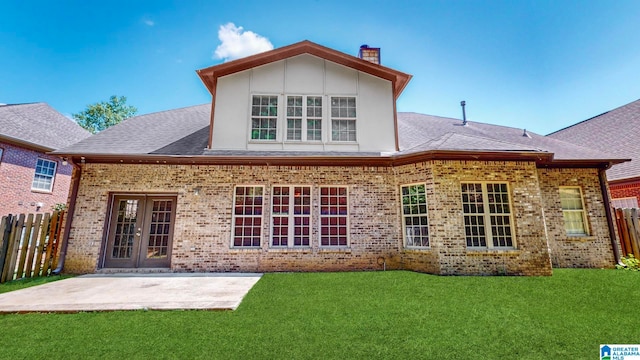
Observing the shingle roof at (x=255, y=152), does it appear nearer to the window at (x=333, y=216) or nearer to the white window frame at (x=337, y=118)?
the white window frame at (x=337, y=118)

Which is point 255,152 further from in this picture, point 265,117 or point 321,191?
point 321,191

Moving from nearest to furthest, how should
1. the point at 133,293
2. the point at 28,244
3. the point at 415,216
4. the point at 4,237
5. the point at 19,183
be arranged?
1. the point at 133,293
2. the point at 4,237
3. the point at 28,244
4. the point at 415,216
5. the point at 19,183

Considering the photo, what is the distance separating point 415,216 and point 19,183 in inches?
709

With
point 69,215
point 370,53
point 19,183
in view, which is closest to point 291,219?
point 69,215

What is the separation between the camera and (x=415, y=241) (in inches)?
298

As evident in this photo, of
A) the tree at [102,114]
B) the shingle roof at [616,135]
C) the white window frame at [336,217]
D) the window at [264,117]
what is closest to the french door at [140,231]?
the window at [264,117]

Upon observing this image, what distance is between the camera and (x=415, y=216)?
763 centimetres

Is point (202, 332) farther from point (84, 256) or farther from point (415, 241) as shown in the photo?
point (84, 256)

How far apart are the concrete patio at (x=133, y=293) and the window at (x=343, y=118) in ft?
16.8

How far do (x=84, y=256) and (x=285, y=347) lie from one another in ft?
25.4

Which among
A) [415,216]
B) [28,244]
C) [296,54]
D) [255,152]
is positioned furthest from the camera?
[296,54]

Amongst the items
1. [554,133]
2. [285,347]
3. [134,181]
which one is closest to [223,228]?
[134,181]

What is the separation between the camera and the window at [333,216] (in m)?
7.94

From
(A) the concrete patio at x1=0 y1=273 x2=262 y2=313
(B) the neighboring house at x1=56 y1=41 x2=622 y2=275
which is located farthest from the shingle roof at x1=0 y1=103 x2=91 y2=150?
(A) the concrete patio at x1=0 y1=273 x2=262 y2=313
